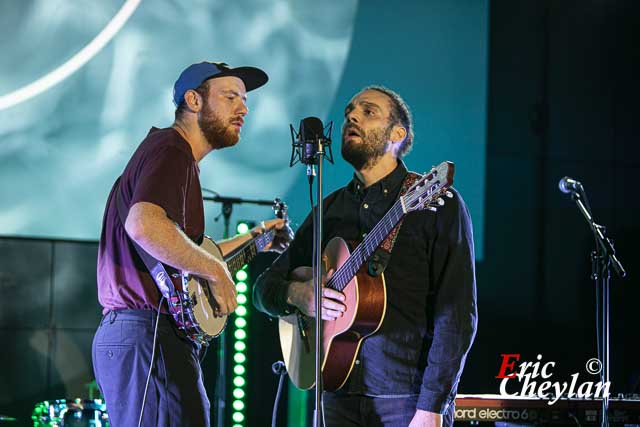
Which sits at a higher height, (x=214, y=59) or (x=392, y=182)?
(x=214, y=59)

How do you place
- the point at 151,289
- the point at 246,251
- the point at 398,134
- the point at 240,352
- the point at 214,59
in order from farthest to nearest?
the point at 214,59, the point at 240,352, the point at 246,251, the point at 398,134, the point at 151,289

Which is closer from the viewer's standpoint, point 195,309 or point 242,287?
point 195,309

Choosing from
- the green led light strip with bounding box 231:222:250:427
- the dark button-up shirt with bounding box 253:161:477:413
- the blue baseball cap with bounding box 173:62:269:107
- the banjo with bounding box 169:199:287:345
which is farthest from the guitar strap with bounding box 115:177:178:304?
the green led light strip with bounding box 231:222:250:427

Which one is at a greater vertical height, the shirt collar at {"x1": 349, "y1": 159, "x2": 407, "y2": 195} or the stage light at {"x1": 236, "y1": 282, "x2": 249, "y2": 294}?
the shirt collar at {"x1": 349, "y1": 159, "x2": 407, "y2": 195}

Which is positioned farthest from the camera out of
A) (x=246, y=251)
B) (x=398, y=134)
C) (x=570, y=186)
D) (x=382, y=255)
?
(x=570, y=186)

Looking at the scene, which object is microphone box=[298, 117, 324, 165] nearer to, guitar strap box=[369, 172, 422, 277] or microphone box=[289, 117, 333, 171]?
microphone box=[289, 117, 333, 171]

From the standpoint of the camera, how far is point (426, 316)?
3.23m

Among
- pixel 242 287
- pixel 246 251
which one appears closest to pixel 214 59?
pixel 242 287

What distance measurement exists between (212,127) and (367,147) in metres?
0.72

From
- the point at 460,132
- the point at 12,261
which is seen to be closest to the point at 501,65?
the point at 460,132

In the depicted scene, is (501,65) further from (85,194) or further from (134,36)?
(85,194)

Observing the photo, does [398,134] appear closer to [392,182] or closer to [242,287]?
[392,182]

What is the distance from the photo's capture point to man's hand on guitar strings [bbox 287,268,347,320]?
10.8ft

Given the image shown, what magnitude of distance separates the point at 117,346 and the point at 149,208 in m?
0.52
